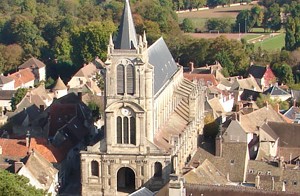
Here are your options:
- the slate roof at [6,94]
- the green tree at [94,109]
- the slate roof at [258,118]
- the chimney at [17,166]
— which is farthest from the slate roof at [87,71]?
the chimney at [17,166]

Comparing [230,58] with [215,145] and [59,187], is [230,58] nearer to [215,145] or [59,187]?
[215,145]

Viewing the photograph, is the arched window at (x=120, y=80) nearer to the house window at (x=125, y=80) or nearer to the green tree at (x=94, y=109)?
the house window at (x=125, y=80)

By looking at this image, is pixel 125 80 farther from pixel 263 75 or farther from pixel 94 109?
pixel 263 75

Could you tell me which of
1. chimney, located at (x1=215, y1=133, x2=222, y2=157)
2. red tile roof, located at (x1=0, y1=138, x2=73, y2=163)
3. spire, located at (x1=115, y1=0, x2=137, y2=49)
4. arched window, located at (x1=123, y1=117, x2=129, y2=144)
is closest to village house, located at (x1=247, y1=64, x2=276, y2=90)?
chimney, located at (x1=215, y1=133, x2=222, y2=157)

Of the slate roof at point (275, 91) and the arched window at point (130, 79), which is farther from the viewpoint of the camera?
the slate roof at point (275, 91)

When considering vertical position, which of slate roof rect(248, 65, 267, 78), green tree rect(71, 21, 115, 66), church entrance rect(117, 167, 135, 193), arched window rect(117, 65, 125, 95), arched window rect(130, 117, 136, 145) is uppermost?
green tree rect(71, 21, 115, 66)

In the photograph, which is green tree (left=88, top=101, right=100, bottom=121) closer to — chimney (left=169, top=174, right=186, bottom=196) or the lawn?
chimney (left=169, top=174, right=186, bottom=196)

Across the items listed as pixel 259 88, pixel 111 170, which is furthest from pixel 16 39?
pixel 111 170
